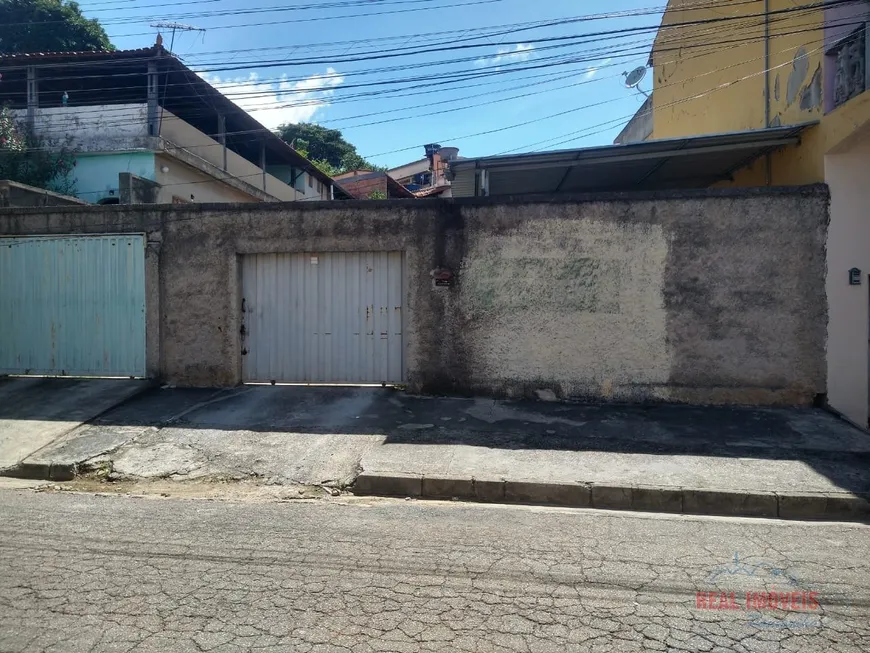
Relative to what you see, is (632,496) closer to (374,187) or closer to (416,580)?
(416,580)

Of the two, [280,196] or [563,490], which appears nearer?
[563,490]

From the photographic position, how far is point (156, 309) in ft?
A: 28.1

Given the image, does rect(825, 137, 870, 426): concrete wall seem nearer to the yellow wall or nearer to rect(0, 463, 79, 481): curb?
the yellow wall

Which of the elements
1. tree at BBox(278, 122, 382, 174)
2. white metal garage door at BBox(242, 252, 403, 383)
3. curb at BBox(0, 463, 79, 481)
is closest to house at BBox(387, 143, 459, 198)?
tree at BBox(278, 122, 382, 174)

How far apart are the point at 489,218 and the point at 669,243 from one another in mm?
2386

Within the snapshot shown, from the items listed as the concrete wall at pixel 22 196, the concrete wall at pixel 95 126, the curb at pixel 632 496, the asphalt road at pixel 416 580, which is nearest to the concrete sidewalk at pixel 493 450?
the curb at pixel 632 496

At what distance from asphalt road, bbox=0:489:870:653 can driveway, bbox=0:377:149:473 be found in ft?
6.59

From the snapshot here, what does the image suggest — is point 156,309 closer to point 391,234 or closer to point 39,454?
point 39,454

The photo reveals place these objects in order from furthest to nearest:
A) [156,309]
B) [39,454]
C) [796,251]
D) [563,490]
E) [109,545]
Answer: [156,309] → [796,251] → [39,454] → [563,490] → [109,545]

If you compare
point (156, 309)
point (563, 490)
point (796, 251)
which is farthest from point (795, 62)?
point (156, 309)

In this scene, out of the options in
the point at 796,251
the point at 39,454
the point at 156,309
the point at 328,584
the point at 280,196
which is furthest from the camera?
the point at 280,196

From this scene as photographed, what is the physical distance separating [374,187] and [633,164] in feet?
68.0

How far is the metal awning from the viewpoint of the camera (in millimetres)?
8000

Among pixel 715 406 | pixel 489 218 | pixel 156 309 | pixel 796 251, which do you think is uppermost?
pixel 489 218
